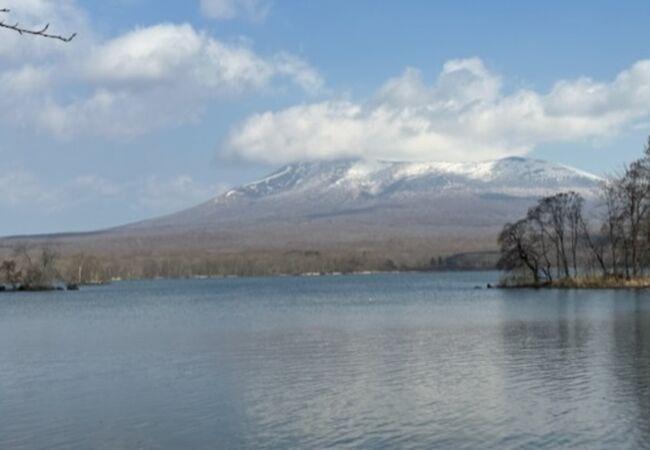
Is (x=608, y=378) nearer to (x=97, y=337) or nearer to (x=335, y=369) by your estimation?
(x=335, y=369)

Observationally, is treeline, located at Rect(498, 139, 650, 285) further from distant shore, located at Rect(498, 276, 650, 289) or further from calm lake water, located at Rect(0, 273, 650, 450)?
calm lake water, located at Rect(0, 273, 650, 450)

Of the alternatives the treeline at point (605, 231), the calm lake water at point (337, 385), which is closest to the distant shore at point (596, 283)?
the treeline at point (605, 231)

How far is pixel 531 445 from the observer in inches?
643

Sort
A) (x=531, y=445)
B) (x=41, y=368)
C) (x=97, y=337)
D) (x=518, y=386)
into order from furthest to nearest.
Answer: (x=97, y=337), (x=41, y=368), (x=518, y=386), (x=531, y=445)

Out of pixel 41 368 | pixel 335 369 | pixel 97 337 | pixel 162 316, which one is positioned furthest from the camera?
pixel 162 316

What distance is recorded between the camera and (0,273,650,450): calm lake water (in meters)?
17.6

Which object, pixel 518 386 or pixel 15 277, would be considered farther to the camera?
pixel 15 277

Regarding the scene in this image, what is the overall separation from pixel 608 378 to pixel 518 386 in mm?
2511

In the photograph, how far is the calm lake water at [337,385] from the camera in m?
17.6

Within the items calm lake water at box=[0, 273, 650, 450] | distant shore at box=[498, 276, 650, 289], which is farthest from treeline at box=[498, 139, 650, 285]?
calm lake water at box=[0, 273, 650, 450]

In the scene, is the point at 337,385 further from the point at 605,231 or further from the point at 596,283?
the point at 605,231

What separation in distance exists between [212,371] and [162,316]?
3060 centimetres

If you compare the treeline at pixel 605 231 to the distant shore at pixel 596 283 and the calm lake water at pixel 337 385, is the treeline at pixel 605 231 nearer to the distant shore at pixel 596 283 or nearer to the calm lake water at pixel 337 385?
the distant shore at pixel 596 283

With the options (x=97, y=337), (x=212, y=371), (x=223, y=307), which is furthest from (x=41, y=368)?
(x=223, y=307)
